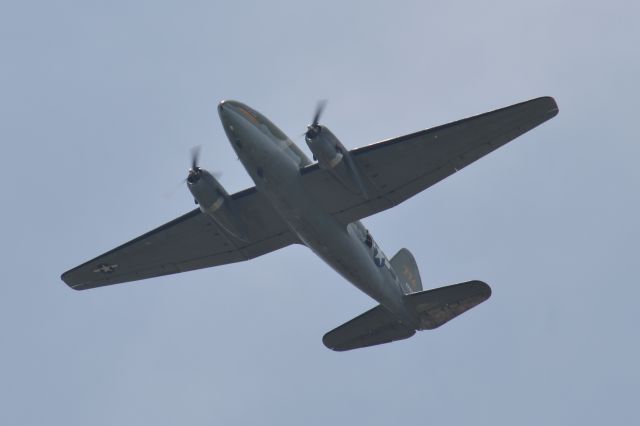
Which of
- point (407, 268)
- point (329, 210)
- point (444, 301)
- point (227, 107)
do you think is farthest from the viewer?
point (407, 268)

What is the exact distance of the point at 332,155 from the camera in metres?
33.5

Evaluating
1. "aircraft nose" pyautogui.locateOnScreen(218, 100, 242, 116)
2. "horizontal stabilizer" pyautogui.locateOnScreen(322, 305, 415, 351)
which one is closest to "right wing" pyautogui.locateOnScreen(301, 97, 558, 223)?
"aircraft nose" pyautogui.locateOnScreen(218, 100, 242, 116)

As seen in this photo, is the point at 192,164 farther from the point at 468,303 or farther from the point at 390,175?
the point at 468,303

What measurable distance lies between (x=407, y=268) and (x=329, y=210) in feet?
24.3

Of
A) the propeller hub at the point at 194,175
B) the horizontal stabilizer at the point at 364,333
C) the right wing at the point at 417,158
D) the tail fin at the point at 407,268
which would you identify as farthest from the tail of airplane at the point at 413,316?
the propeller hub at the point at 194,175

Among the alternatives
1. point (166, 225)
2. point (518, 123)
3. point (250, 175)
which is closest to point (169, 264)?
point (166, 225)

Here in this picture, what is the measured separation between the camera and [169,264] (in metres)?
39.9

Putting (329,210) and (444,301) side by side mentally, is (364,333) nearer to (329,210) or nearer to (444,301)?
(444,301)

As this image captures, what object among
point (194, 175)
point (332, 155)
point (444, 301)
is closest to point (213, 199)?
point (194, 175)

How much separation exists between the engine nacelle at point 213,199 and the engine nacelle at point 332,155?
410 centimetres

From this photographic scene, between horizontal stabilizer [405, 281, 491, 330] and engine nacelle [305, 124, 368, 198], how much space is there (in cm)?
554

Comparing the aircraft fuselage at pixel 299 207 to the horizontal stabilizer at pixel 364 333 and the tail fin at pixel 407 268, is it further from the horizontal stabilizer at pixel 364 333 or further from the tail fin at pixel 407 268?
the tail fin at pixel 407 268

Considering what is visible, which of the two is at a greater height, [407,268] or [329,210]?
[329,210]

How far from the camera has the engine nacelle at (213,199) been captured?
35438mm
